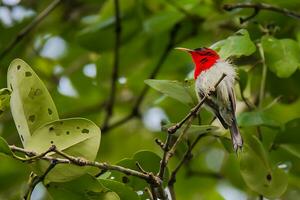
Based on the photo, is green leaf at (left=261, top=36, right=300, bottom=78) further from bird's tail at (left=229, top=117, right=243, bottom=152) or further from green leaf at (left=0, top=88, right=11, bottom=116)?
green leaf at (left=0, top=88, right=11, bottom=116)

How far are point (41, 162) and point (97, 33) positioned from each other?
171 centimetres

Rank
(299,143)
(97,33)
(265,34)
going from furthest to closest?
(97,33)
(265,34)
(299,143)

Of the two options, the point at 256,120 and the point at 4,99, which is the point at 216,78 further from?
the point at 4,99

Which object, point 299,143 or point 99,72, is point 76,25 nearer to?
Result: point 99,72

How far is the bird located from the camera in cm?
265

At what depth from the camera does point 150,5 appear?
4.08 meters

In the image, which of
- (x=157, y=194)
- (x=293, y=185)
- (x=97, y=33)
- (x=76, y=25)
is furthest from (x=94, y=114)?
(x=157, y=194)

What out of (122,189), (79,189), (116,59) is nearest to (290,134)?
(122,189)

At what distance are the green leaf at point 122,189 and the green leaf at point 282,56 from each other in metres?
0.80

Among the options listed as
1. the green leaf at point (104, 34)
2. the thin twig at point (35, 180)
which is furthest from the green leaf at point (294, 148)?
the green leaf at point (104, 34)

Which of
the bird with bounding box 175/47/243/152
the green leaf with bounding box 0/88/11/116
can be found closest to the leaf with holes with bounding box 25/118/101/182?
the green leaf with bounding box 0/88/11/116

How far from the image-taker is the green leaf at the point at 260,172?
2711 millimetres

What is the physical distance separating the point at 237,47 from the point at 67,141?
817mm

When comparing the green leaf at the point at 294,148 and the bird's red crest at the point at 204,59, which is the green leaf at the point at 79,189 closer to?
the bird's red crest at the point at 204,59
